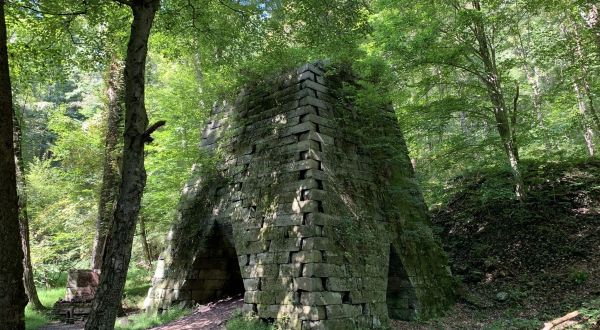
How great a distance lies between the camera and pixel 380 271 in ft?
24.3

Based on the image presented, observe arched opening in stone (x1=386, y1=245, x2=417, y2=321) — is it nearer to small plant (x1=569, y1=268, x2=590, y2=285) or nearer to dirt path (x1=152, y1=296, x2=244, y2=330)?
dirt path (x1=152, y1=296, x2=244, y2=330)

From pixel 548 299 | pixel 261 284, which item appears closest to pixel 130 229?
pixel 261 284

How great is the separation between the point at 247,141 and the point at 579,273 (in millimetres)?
7223

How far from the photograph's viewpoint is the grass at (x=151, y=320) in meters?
7.80

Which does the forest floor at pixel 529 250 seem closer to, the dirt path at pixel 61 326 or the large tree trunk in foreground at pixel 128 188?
the large tree trunk in foreground at pixel 128 188

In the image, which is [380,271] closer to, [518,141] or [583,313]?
[583,313]

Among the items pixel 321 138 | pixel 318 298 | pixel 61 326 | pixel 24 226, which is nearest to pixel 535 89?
pixel 321 138

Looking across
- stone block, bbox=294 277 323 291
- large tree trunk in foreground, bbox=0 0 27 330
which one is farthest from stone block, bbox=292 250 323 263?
large tree trunk in foreground, bbox=0 0 27 330

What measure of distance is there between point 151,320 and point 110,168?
4.79m

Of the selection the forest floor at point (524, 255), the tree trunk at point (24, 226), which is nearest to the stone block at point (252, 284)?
the forest floor at point (524, 255)

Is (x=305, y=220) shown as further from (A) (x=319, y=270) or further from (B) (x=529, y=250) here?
(B) (x=529, y=250)

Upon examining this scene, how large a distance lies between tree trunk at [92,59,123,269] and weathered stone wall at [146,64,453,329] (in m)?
2.55

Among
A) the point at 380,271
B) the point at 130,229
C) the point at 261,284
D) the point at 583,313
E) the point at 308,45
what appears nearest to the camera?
the point at 130,229

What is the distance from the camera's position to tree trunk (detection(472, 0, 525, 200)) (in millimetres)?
9328
